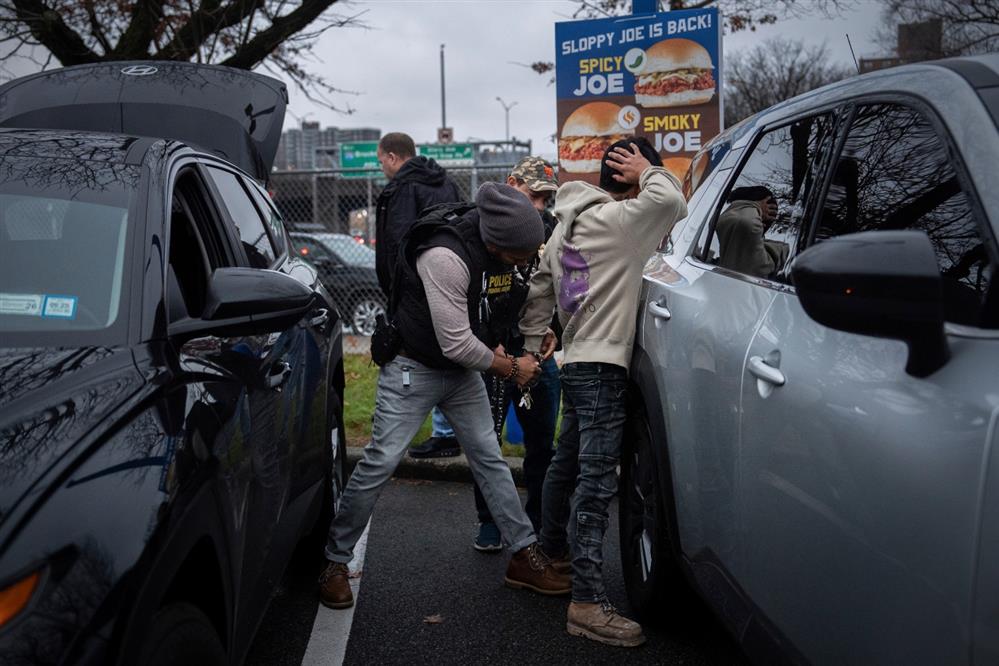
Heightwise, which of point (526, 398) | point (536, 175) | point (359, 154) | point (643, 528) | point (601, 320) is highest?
point (359, 154)

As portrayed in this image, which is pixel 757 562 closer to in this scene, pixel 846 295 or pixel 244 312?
pixel 846 295

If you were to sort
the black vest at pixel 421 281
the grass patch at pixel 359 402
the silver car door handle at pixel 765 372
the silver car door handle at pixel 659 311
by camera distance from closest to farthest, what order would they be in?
the silver car door handle at pixel 765 372, the silver car door handle at pixel 659 311, the black vest at pixel 421 281, the grass patch at pixel 359 402

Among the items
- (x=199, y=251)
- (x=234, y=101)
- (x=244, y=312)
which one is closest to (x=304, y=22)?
(x=234, y=101)

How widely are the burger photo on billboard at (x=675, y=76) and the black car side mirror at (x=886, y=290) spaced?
5463 millimetres

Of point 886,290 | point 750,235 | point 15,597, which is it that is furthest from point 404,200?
point 15,597

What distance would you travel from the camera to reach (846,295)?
67.2 inches

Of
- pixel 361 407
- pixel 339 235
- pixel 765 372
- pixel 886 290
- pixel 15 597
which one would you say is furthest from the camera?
pixel 339 235

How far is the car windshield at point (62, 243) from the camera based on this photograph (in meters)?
2.34

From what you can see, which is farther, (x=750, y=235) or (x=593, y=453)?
(x=593, y=453)

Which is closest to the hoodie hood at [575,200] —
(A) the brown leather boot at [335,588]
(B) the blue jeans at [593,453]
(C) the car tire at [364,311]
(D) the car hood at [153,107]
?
(B) the blue jeans at [593,453]

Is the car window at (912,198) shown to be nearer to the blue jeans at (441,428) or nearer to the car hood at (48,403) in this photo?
the car hood at (48,403)

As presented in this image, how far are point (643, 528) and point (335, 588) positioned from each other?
1249mm

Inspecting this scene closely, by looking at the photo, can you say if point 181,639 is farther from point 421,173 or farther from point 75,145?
point 421,173

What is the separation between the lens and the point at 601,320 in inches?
145
